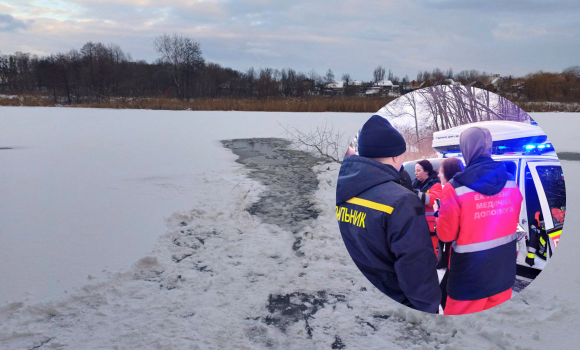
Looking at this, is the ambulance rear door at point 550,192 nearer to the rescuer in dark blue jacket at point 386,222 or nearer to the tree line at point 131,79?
the rescuer in dark blue jacket at point 386,222

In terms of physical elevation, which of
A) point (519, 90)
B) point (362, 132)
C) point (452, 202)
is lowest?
point (452, 202)

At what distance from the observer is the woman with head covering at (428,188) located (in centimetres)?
143

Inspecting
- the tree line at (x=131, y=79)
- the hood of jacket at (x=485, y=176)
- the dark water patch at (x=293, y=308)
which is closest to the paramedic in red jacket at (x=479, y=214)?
the hood of jacket at (x=485, y=176)

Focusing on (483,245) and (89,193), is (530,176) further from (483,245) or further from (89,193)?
(89,193)

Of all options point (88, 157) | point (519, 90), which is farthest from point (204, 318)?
point (88, 157)

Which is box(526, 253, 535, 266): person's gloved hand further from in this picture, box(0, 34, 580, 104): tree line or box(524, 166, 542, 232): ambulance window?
box(0, 34, 580, 104): tree line

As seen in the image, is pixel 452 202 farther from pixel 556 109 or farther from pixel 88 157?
pixel 88 157

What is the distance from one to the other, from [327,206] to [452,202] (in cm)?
461

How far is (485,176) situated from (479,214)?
0.14 m

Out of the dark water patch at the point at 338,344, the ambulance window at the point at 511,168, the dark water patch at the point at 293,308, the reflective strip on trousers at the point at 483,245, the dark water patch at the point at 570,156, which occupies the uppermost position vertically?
the ambulance window at the point at 511,168

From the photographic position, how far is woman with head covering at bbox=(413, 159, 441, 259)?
1.43 meters

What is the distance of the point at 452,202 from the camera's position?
1403 millimetres

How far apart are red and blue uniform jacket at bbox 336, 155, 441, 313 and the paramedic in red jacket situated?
94 mm

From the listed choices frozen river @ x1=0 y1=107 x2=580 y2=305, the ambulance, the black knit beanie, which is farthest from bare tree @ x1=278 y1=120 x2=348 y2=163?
the ambulance
